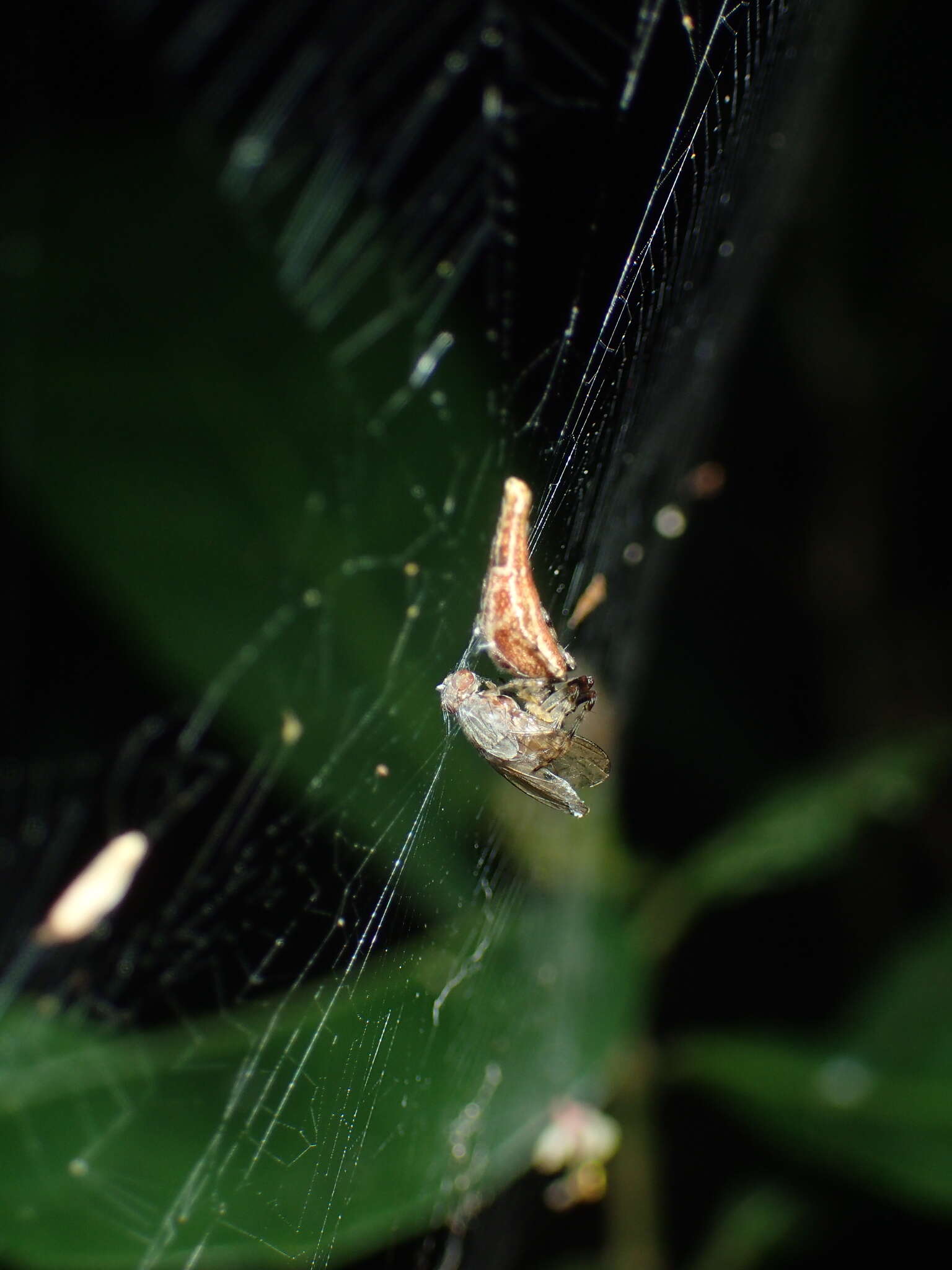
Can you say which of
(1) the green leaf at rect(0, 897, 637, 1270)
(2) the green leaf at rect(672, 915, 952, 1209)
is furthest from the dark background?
(1) the green leaf at rect(0, 897, 637, 1270)

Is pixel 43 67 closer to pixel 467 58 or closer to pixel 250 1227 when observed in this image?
pixel 467 58

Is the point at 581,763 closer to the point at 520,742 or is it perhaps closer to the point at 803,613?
the point at 520,742

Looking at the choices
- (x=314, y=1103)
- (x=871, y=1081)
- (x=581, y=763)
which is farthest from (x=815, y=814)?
(x=314, y=1103)

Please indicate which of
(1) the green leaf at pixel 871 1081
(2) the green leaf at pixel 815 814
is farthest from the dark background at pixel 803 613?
(2) the green leaf at pixel 815 814

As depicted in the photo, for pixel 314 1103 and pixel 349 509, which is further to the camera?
pixel 349 509

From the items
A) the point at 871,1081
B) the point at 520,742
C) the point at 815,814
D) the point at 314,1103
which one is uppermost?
the point at 520,742

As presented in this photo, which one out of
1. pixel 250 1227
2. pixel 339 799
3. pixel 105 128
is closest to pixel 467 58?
pixel 105 128
